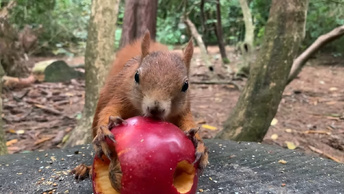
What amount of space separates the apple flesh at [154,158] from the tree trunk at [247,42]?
521cm

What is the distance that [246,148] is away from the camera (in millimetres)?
2271

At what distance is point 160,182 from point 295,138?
9.89 feet

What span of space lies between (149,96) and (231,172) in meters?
0.73

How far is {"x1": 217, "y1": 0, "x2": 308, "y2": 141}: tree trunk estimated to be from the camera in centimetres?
268

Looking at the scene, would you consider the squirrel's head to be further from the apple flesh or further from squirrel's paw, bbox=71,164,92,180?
squirrel's paw, bbox=71,164,92,180

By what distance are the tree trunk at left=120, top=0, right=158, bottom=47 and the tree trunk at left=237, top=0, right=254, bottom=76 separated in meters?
3.40

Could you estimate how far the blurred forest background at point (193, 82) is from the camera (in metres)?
3.90

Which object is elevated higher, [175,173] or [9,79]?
[175,173]

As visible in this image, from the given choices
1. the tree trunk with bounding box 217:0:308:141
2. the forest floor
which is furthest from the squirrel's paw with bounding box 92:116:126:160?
the tree trunk with bounding box 217:0:308:141

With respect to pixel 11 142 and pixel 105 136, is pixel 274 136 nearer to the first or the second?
pixel 11 142

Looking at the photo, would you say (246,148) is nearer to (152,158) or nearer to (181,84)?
(181,84)

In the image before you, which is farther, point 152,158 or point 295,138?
point 295,138

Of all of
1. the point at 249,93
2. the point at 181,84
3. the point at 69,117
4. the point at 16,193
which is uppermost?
the point at 181,84

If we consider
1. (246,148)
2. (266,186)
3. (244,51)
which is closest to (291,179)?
(266,186)
